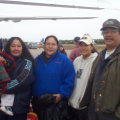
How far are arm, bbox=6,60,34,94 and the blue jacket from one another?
23 cm

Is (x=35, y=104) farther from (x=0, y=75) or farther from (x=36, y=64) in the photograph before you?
(x=0, y=75)

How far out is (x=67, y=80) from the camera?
2.63 m

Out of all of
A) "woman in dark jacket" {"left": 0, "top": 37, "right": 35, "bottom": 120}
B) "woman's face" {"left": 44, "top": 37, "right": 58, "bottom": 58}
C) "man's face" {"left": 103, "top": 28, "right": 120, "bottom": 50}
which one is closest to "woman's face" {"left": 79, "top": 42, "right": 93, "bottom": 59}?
"woman's face" {"left": 44, "top": 37, "right": 58, "bottom": 58}

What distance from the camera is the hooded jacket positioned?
270cm

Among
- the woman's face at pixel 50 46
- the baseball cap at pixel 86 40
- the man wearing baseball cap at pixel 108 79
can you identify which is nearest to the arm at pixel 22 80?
the woman's face at pixel 50 46

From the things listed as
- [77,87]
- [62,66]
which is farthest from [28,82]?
[77,87]

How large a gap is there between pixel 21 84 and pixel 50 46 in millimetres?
746

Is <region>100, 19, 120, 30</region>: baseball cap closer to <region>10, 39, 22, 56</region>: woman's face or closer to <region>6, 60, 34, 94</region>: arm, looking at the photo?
<region>6, 60, 34, 94</region>: arm

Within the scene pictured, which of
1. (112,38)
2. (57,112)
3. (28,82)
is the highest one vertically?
(112,38)

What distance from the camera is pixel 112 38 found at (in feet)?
7.06

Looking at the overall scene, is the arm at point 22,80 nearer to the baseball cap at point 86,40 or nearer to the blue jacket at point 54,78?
the blue jacket at point 54,78

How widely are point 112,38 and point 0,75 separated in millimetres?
1461

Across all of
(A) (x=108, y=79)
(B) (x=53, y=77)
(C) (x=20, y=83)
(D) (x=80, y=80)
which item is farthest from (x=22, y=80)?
(A) (x=108, y=79)

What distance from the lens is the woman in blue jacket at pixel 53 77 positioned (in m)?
2.63
